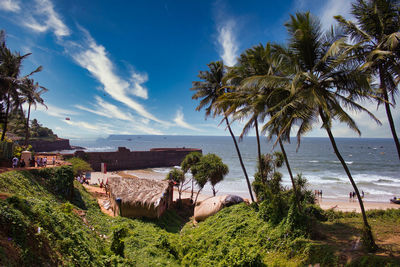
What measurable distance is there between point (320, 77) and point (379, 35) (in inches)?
98.1

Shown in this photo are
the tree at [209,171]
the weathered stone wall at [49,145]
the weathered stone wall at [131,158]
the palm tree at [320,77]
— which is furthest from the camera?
the weathered stone wall at [49,145]

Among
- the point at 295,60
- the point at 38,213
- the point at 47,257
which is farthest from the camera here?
the point at 295,60

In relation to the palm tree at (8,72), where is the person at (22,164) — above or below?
below

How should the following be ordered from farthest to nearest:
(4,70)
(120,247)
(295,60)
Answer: (4,70) → (295,60) → (120,247)

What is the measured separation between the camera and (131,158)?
5441 cm

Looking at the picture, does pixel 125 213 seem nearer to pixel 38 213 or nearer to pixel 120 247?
pixel 120 247

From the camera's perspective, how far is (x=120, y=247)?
712 cm

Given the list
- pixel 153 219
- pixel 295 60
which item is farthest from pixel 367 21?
pixel 153 219

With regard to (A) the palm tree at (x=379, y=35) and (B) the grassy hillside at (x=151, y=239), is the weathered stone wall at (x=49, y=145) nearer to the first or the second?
(B) the grassy hillside at (x=151, y=239)

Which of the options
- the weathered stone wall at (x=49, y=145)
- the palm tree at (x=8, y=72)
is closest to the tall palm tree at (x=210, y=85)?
the palm tree at (x=8, y=72)

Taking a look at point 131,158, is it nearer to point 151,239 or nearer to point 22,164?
point 22,164

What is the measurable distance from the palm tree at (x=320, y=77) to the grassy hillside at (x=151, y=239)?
178 centimetres

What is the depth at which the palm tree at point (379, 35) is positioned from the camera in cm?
689

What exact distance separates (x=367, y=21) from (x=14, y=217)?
12.7 meters
